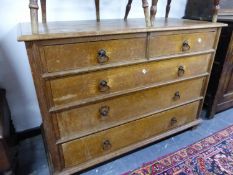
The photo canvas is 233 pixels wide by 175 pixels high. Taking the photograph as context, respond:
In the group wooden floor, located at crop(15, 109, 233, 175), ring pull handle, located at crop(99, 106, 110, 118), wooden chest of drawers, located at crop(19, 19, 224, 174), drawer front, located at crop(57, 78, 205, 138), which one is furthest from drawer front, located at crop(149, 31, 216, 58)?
wooden floor, located at crop(15, 109, 233, 175)

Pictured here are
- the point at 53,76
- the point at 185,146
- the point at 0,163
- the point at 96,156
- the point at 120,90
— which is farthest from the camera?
A: the point at 185,146

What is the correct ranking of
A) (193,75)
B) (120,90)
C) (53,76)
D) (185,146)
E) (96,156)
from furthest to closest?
1. (185,146)
2. (193,75)
3. (96,156)
4. (120,90)
5. (53,76)

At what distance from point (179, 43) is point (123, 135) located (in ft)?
2.35

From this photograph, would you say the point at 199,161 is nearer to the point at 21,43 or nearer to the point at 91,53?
the point at 91,53

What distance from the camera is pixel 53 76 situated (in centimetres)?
94

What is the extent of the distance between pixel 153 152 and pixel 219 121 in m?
0.80

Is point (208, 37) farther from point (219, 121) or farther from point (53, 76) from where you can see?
point (53, 76)

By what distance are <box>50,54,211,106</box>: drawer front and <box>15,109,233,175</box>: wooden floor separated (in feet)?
1.89

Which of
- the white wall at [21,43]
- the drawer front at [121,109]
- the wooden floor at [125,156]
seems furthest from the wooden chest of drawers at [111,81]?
the white wall at [21,43]

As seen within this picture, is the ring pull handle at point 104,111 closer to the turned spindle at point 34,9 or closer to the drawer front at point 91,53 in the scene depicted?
the drawer front at point 91,53

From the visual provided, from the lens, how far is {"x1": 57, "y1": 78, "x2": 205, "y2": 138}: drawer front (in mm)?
1113

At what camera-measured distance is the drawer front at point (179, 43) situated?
1158mm

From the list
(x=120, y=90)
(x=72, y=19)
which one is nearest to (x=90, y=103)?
(x=120, y=90)

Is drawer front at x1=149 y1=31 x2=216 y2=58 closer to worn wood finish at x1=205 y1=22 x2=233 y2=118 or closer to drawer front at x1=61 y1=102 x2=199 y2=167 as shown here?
worn wood finish at x1=205 y1=22 x2=233 y2=118
